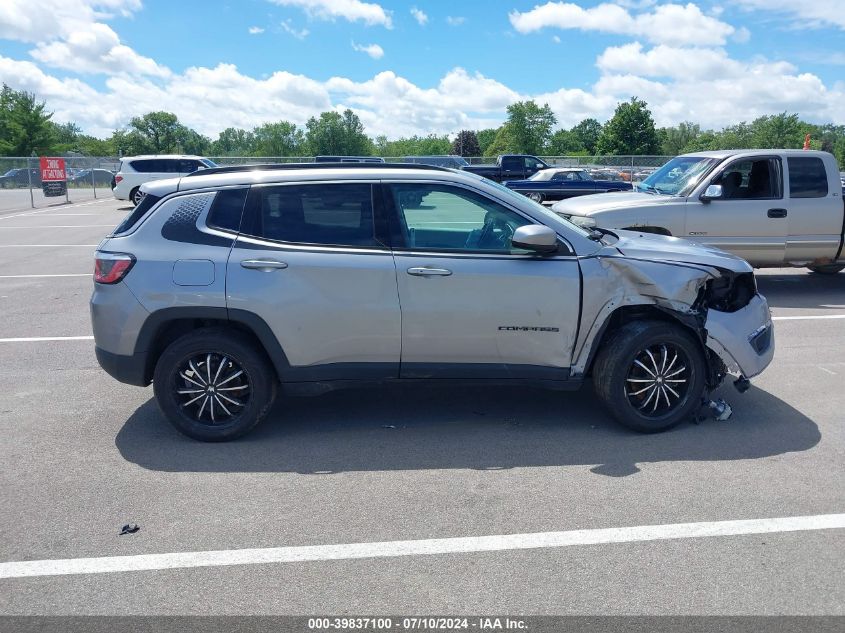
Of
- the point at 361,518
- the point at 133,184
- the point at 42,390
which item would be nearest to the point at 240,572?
the point at 361,518

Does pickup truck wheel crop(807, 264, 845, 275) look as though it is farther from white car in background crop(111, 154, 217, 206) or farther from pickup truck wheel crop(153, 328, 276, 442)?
white car in background crop(111, 154, 217, 206)

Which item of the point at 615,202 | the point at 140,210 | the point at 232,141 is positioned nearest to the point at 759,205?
the point at 615,202

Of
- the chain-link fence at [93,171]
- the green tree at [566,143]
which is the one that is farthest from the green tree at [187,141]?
the chain-link fence at [93,171]

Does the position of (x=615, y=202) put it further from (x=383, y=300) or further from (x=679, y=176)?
(x=383, y=300)

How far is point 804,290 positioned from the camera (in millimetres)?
10500

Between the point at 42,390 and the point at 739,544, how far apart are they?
17.7ft

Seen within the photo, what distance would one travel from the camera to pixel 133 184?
27.8 metres

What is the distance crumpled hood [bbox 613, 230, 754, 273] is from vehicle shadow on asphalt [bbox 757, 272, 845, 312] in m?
4.57

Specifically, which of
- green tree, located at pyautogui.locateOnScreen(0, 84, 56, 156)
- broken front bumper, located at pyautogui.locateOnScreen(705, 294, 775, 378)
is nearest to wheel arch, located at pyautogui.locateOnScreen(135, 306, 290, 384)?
broken front bumper, located at pyautogui.locateOnScreen(705, 294, 775, 378)

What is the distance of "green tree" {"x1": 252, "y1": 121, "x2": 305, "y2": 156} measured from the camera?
353 ft

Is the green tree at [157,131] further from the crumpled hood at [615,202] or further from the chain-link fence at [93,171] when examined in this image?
the crumpled hood at [615,202]

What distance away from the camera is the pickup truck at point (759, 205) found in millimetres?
9562

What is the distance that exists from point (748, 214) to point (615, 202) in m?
1.78

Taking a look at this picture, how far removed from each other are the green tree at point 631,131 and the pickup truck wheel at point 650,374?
65404mm
